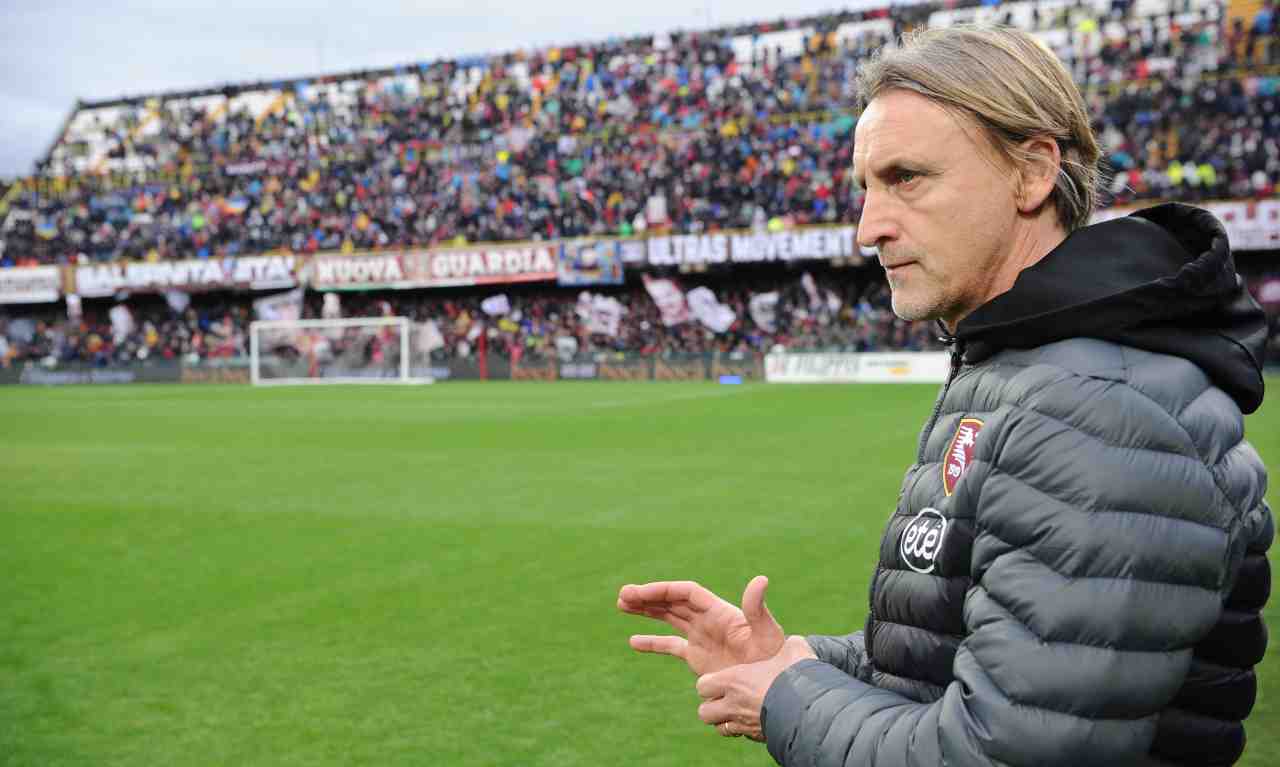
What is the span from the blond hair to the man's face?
23mm

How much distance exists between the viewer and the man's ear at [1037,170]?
1790 mm

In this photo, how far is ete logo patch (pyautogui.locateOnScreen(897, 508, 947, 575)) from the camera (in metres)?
1.84

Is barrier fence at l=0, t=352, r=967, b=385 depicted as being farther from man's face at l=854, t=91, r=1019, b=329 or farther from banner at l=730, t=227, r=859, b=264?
man's face at l=854, t=91, r=1019, b=329

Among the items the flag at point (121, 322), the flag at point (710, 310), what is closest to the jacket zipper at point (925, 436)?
the flag at point (710, 310)

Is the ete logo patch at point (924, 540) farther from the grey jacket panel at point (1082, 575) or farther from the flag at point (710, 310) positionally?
the flag at point (710, 310)

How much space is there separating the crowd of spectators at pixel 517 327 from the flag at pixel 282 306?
78 centimetres

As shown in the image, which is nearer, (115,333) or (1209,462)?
(1209,462)

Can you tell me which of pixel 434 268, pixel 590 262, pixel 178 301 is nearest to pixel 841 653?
pixel 590 262

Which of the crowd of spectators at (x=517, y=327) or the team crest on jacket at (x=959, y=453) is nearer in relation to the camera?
the team crest on jacket at (x=959, y=453)

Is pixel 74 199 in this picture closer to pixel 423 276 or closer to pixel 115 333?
pixel 115 333

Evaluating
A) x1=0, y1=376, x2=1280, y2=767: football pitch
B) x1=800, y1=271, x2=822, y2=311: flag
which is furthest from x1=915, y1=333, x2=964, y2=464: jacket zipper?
x1=800, y1=271, x2=822, y2=311: flag

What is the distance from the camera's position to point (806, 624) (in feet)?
21.7

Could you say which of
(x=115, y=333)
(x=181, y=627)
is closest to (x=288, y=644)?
(x=181, y=627)

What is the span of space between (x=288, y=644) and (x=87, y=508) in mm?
6330
